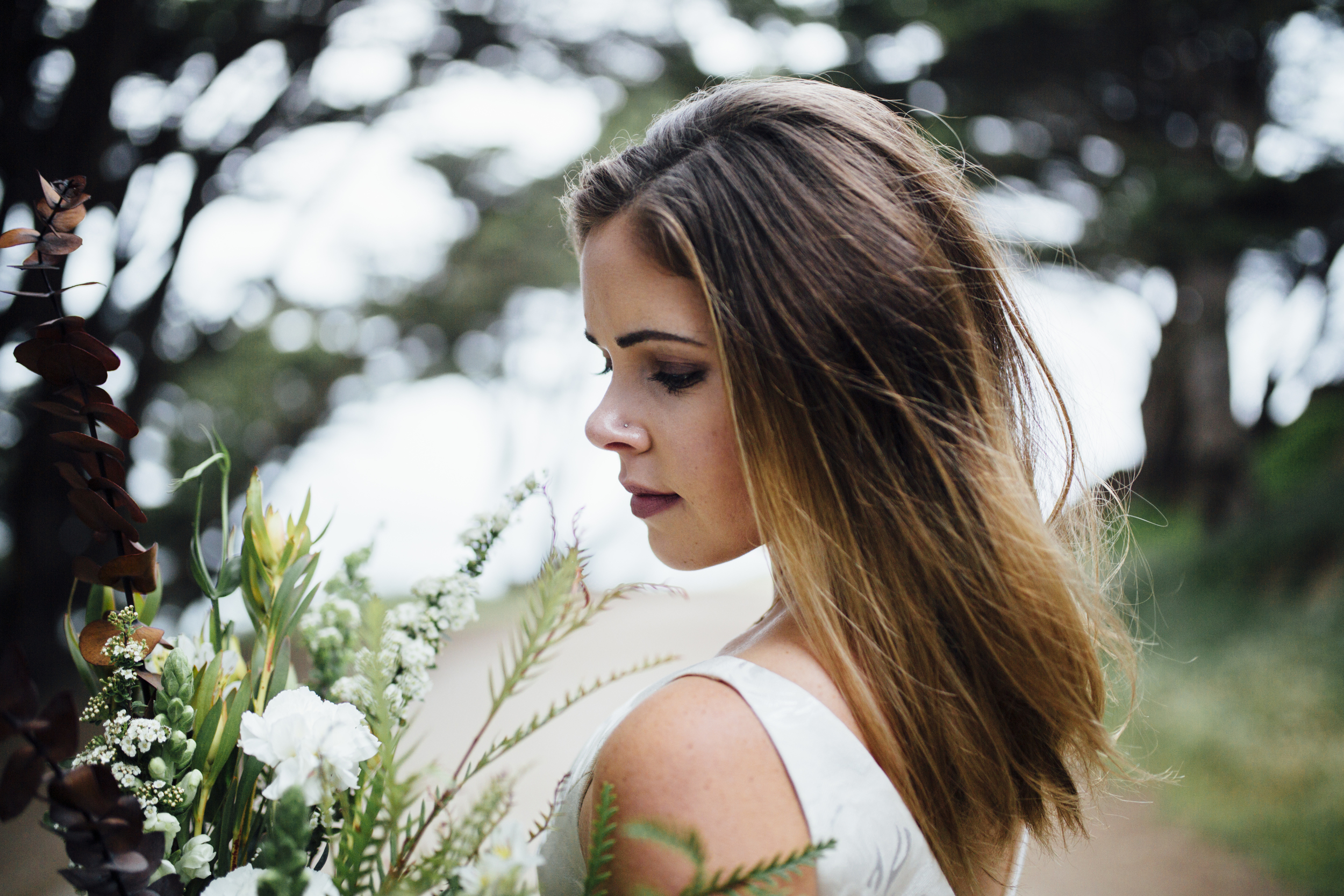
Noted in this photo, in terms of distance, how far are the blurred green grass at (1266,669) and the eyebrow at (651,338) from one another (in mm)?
3804

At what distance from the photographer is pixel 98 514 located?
34.4 inches

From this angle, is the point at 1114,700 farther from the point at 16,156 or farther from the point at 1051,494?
the point at 16,156

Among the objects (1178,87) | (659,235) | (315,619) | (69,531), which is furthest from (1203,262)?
(69,531)

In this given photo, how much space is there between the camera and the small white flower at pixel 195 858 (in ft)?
2.96

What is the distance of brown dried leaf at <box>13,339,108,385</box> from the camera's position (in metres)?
0.84

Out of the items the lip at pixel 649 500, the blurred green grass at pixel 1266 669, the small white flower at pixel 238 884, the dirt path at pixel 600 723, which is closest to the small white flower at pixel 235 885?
the small white flower at pixel 238 884

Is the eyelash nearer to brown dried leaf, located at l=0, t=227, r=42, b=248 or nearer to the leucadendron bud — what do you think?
the leucadendron bud

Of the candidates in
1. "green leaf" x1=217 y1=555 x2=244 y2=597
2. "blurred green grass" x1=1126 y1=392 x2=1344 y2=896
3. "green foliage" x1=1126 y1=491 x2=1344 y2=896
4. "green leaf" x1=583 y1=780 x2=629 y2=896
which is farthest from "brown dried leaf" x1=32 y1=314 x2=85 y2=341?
"green foliage" x1=1126 y1=491 x2=1344 y2=896

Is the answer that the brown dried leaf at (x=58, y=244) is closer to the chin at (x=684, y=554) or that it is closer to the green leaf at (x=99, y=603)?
the green leaf at (x=99, y=603)

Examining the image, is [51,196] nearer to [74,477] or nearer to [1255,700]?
[74,477]

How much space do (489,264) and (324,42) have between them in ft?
20.0

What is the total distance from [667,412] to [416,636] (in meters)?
0.52

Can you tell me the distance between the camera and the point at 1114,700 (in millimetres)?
1523

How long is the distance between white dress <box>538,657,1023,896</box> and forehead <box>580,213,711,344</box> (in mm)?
536
